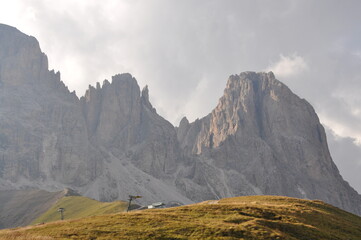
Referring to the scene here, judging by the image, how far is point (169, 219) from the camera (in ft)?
187

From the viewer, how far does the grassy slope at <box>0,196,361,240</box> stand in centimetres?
4984

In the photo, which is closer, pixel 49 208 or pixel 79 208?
pixel 79 208

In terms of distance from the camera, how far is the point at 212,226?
51.7 meters

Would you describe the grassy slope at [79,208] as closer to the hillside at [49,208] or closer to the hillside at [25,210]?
the hillside at [49,208]

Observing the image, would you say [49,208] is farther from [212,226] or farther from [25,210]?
[212,226]

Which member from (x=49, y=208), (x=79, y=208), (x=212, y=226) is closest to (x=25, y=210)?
(x=49, y=208)

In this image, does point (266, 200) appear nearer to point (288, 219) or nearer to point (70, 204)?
point (288, 219)

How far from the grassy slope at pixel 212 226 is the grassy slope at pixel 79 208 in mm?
68963

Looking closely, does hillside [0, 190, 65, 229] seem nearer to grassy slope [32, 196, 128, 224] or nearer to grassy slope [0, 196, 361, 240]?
grassy slope [32, 196, 128, 224]

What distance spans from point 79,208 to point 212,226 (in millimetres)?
111943

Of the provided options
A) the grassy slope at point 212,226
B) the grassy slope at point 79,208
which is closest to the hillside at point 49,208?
the grassy slope at point 79,208

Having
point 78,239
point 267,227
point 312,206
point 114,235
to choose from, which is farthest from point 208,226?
point 312,206

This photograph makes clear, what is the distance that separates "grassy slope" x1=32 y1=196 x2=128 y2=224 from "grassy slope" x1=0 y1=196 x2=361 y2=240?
69.0 meters

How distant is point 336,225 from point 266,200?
2202cm
